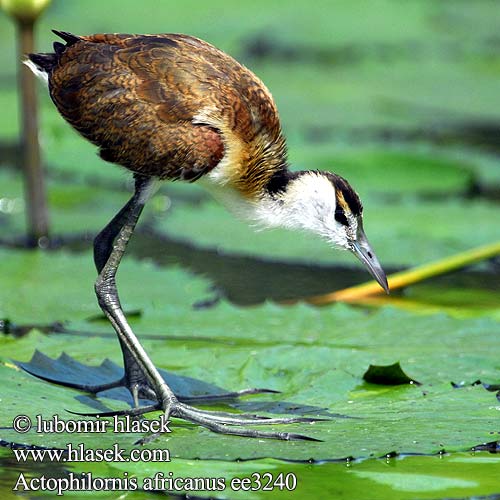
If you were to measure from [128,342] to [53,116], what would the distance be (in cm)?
551

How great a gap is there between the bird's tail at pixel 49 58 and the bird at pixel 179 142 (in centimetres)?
2

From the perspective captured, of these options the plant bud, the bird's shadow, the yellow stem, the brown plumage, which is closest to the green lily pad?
the bird's shadow

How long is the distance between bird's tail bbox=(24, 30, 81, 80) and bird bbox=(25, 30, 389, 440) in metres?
0.02

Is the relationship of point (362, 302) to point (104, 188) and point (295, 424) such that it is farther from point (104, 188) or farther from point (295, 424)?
point (104, 188)

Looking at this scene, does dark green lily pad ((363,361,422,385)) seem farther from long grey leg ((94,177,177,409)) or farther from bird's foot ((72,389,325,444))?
long grey leg ((94,177,177,409))

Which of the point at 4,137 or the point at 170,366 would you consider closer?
the point at 170,366

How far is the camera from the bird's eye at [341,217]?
5680 mm

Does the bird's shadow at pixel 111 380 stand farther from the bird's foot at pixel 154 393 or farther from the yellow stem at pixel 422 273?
the yellow stem at pixel 422 273

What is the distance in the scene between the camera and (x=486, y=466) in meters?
4.51

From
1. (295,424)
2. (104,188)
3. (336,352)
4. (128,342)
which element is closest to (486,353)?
(336,352)

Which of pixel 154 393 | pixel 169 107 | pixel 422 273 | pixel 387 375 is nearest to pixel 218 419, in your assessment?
pixel 154 393

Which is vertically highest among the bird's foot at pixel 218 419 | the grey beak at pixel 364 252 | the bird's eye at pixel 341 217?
the bird's eye at pixel 341 217

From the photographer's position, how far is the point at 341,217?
5695mm

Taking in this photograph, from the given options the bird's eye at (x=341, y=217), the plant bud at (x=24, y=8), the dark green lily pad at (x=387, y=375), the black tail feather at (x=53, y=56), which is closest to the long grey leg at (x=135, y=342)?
the dark green lily pad at (x=387, y=375)
